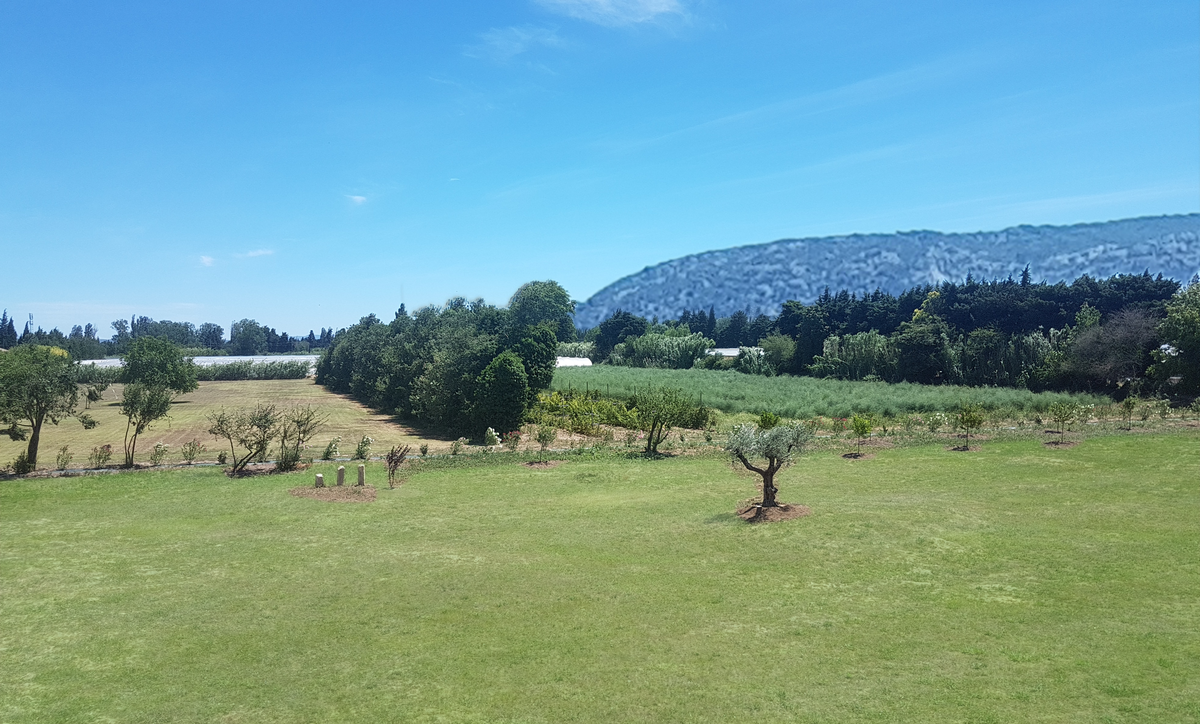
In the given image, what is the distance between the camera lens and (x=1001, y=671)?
393 inches

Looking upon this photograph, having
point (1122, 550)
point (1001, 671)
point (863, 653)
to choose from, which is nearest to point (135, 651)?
point (863, 653)

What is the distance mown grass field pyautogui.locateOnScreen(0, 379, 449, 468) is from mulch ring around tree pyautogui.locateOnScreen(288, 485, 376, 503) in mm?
8464

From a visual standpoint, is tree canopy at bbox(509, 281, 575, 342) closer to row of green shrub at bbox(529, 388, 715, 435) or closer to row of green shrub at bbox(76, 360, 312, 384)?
row of green shrub at bbox(76, 360, 312, 384)

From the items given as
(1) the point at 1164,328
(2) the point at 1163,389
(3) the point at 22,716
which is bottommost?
(3) the point at 22,716

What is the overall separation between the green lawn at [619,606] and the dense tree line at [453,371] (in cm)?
1484

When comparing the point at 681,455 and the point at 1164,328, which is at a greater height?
the point at 1164,328

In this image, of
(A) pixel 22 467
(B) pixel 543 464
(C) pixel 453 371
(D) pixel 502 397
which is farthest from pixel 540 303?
(A) pixel 22 467

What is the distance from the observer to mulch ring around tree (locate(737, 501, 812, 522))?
736 inches

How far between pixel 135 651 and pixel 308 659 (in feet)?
9.85

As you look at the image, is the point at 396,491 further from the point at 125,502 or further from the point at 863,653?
the point at 863,653

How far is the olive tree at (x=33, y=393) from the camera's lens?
26.5 metres

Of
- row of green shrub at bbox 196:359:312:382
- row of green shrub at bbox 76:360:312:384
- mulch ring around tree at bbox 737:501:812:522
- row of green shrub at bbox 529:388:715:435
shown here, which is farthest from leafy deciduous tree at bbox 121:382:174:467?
row of green shrub at bbox 196:359:312:382

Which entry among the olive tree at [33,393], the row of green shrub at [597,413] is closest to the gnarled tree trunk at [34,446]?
the olive tree at [33,393]

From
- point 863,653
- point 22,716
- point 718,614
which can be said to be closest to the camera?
point 22,716
